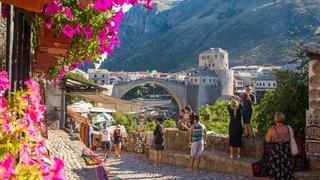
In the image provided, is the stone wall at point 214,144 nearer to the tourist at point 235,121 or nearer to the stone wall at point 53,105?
the tourist at point 235,121

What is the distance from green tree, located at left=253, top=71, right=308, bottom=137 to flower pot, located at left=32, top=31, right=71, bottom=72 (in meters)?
5.49

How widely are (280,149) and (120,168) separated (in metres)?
5.80

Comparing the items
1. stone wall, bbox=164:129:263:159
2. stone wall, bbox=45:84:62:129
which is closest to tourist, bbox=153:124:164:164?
stone wall, bbox=164:129:263:159

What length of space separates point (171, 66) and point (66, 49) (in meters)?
147

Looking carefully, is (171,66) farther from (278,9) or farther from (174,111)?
(174,111)

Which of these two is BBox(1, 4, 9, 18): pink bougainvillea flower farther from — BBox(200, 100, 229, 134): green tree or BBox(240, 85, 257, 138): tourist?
BBox(200, 100, 229, 134): green tree

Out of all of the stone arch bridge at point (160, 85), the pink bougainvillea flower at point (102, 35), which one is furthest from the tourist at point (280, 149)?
the stone arch bridge at point (160, 85)

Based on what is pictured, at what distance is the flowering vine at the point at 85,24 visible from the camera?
2.93 m

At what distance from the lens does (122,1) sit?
2.65 meters

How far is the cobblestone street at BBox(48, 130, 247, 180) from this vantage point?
25.8ft

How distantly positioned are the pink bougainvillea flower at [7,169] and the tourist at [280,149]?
636 centimetres

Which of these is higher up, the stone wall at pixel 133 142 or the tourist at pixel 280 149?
the tourist at pixel 280 149

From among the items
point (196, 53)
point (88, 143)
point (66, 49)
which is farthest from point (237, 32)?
point (66, 49)

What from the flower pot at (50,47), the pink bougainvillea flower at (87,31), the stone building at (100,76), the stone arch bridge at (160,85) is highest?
the stone building at (100,76)
